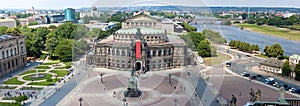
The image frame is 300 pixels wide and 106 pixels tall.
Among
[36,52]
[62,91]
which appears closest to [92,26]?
[36,52]

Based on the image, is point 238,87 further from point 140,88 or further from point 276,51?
point 276,51

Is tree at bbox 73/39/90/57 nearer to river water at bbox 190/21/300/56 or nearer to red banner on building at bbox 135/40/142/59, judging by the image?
red banner on building at bbox 135/40/142/59

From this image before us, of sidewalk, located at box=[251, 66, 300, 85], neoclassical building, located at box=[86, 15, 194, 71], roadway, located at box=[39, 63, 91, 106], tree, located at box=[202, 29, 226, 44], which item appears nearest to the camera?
roadway, located at box=[39, 63, 91, 106]

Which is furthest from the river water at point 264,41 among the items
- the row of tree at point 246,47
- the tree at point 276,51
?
the tree at point 276,51

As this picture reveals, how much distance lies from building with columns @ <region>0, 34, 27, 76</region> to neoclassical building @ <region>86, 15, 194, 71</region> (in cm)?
1829

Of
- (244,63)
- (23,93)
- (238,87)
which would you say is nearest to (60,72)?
(23,93)

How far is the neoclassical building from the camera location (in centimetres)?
7531

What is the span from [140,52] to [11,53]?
33.7 m

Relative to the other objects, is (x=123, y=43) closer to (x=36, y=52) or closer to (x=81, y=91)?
(x=81, y=91)

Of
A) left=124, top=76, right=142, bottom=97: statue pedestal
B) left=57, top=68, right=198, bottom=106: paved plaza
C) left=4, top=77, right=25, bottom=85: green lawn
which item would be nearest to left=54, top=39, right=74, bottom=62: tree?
left=57, top=68, right=198, bottom=106: paved plaza

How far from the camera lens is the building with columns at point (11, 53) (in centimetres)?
7094

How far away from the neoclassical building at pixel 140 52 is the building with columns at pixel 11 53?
18.3m

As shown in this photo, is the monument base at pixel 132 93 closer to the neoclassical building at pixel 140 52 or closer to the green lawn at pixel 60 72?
the neoclassical building at pixel 140 52

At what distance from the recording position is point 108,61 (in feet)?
259
